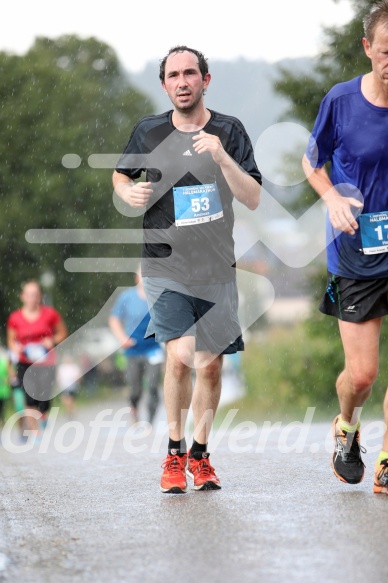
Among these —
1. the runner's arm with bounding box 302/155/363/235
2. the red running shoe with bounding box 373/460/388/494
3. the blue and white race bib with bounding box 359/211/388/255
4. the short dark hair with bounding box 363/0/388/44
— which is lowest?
the red running shoe with bounding box 373/460/388/494

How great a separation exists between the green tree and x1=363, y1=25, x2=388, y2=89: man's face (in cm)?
3674

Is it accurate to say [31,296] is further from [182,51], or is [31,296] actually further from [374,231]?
[374,231]

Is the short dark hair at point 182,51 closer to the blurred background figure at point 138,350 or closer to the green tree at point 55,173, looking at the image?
the blurred background figure at point 138,350

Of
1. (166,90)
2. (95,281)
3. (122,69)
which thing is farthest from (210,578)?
(122,69)

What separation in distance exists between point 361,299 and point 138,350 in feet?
25.9

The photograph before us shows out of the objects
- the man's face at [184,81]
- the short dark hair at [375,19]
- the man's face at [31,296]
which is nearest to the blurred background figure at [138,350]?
the man's face at [31,296]

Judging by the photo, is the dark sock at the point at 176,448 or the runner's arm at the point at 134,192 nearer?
the runner's arm at the point at 134,192

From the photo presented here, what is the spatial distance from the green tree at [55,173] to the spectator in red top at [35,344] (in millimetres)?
28026

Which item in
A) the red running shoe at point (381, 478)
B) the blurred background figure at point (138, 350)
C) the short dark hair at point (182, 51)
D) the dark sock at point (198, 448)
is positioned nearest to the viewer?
the red running shoe at point (381, 478)

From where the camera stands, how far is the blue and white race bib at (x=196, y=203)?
7.29m

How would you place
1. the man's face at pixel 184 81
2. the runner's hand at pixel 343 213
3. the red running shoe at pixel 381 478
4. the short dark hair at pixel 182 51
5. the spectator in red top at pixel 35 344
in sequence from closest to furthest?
the runner's hand at pixel 343 213 < the red running shoe at pixel 381 478 < the man's face at pixel 184 81 < the short dark hair at pixel 182 51 < the spectator in red top at pixel 35 344

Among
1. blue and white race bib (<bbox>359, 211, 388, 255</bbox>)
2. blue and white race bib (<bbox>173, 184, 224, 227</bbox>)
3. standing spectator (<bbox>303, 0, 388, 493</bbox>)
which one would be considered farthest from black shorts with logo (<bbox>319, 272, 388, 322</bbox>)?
blue and white race bib (<bbox>173, 184, 224, 227</bbox>)

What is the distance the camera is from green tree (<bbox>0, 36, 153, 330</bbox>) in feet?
148

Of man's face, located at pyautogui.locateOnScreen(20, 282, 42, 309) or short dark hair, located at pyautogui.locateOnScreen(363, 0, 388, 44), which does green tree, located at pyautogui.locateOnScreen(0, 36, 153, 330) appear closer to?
man's face, located at pyautogui.locateOnScreen(20, 282, 42, 309)
